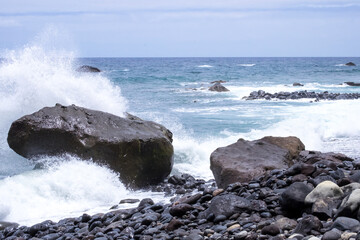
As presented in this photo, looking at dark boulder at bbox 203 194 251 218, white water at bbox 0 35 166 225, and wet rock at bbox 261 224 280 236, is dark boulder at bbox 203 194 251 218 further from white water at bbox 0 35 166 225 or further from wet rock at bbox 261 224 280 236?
white water at bbox 0 35 166 225

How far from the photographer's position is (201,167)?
10359 millimetres

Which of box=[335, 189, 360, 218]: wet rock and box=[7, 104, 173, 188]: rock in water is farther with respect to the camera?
box=[7, 104, 173, 188]: rock in water

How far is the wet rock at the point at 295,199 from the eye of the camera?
4.93 meters

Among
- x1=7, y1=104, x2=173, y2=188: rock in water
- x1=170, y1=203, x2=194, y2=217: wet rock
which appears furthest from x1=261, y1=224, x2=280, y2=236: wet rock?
x1=7, y1=104, x2=173, y2=188: rock in water

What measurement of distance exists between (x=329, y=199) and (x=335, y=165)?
193 cm

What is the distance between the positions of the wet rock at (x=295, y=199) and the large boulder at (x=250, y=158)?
2020 millimetres

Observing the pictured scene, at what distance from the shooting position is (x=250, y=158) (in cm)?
797

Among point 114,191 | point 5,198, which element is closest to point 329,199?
point 114,191

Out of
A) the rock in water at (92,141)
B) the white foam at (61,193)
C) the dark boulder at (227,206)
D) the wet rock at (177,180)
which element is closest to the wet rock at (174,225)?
the dark boulder at (227,206)

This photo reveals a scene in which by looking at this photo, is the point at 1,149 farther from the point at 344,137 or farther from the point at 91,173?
the point at 344,137

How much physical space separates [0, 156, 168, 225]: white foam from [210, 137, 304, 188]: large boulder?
1075 millimetres

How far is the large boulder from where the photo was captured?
7.41m

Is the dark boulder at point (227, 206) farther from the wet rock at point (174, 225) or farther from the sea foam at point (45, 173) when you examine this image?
the sea foam at point (45, 173)

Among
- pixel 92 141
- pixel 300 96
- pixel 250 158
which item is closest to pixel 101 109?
pixel 92 141
